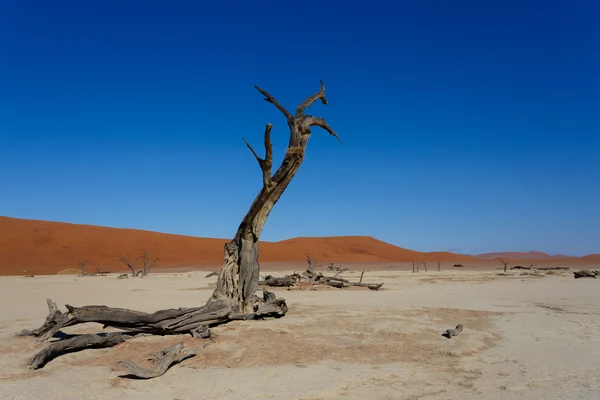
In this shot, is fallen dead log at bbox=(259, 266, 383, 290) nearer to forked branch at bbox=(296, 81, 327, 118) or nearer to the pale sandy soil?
the pale sandy soil

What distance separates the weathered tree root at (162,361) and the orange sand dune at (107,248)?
4498 centimetres

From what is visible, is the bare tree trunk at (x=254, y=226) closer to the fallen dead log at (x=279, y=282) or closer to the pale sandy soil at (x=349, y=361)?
the pale sandy soil at (x=349, y=361)

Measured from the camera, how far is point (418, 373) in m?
6.31

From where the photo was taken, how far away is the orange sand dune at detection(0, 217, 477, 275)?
55250mm

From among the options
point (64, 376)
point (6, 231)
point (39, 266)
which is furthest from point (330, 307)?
point (6, 231)

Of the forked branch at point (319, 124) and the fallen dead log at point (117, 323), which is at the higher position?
the forked branch at point (319, 124)

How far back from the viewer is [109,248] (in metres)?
66.1

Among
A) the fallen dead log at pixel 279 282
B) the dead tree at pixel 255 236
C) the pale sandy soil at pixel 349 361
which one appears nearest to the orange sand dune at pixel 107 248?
the fallen dead log at pixel 279 282

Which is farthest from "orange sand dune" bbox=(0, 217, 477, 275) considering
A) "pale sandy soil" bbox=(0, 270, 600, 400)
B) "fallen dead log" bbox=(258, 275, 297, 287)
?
"pale sandy soil" bbox=(0, 270, 600, 400)

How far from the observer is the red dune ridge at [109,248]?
55.4 m

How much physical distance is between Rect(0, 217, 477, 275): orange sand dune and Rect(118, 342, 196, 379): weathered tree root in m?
45.0

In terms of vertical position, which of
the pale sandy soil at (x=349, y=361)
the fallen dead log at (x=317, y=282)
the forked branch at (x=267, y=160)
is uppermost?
the forked branch at (x=267, y=160)

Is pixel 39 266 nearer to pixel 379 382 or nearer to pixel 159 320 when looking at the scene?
pixel 159 320

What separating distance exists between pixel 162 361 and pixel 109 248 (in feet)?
213
